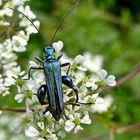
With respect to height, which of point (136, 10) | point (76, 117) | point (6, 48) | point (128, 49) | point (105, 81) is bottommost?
point (76, 117)

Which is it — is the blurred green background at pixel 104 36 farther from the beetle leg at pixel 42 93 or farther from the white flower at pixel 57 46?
the beetle leg at pixel 42 93

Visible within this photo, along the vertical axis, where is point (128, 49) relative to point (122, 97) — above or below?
above

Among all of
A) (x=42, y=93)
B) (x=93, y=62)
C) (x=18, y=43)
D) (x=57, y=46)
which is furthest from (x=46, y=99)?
(x=93, y=62)

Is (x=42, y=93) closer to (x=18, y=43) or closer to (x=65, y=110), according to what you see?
(x=65, y=110)

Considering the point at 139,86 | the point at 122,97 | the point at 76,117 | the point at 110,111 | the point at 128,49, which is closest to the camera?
the point at 76,117

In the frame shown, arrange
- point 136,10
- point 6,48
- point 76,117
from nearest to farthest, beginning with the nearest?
1. point 76,117
2. point 6,48
3. point 136,10

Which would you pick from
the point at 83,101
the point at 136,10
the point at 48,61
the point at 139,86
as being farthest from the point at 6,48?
the point at 136,10

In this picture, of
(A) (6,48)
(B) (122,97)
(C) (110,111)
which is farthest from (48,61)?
(B) (122,97)

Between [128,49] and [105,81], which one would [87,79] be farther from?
[128,49]

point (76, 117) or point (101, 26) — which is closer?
point (76, 117)

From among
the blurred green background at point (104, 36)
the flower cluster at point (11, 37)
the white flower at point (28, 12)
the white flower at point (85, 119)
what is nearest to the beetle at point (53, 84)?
the white flower at point (85, 119)

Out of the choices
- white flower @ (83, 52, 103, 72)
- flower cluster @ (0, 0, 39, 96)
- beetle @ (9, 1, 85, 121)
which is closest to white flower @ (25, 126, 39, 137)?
beetle @ (9, 1, 85, 121)
